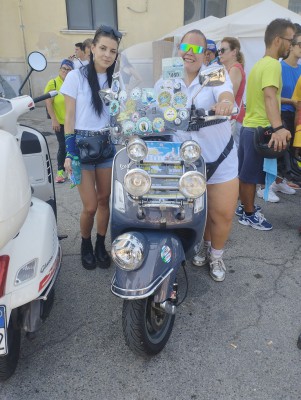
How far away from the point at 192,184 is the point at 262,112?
71.0 inches

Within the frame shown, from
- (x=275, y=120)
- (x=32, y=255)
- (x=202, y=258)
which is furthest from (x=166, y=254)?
(x=275, y=120)

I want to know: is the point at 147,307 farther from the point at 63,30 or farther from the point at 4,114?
the point at 63,30

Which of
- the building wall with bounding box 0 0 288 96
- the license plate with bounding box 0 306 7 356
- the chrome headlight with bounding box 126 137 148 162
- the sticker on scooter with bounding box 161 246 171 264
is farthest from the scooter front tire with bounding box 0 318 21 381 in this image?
the building wall with bounding box 0 0 288 96

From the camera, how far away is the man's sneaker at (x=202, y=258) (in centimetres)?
294

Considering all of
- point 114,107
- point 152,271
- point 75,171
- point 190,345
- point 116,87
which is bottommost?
point 190,345

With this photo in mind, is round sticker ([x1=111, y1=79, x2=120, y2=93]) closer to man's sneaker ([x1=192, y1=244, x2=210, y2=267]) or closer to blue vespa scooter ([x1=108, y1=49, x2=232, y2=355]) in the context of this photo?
blue vespa scooter ([x1=108, y1=49, x2=232, y2=355])

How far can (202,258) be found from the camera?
2.95m

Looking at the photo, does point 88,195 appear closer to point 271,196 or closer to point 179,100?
point 179,100

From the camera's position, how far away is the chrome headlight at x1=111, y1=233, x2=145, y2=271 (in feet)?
5.79

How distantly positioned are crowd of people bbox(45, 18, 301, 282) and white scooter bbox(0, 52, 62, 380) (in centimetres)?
43

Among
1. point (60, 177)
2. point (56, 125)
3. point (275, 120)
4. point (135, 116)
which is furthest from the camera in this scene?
point (60, 177)

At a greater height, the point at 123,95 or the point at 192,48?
the point at 192,48

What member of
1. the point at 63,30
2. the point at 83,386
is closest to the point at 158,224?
the point at 83,386

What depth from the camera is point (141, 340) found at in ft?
6.16
